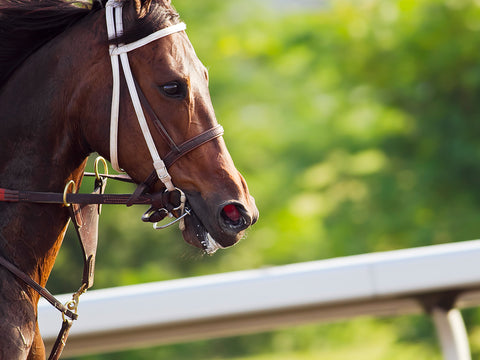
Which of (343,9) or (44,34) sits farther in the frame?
(343,9)

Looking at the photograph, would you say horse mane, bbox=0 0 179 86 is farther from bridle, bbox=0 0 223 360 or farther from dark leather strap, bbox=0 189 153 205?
dark leather strap, bbox=0 189 153 205

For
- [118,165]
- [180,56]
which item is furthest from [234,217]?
[180,56]

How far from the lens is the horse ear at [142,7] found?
2.16 metres

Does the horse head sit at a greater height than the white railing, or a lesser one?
greater

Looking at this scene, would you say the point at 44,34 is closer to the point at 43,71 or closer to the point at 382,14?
the point at 43,71

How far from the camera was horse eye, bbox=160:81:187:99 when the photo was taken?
2.17 meters

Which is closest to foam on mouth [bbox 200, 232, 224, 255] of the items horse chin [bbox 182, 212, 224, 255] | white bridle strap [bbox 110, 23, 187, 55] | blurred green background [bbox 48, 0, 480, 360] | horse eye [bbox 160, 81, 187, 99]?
horse chin [bbox 182, 212, 224, 255]

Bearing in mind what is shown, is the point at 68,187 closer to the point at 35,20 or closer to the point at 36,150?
the point at 36,150

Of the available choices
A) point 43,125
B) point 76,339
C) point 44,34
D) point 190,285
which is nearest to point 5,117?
point 43,125

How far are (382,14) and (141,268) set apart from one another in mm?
4425

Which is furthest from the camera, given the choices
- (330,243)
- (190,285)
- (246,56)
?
(246,56)

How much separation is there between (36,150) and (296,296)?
1.79 meters

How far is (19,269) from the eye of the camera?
2180 mm

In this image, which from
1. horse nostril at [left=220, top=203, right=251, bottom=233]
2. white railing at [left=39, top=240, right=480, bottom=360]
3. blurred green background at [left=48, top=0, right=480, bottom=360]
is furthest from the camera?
blurred green background at [left=48, top=0, right=480, bottom=360]
